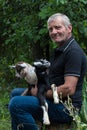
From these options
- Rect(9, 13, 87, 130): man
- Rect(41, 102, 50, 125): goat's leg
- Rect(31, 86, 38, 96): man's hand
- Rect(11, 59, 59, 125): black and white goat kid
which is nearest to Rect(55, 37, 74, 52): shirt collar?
Rect(9, 13, 87, 130): man

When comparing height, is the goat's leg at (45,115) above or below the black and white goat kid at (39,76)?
below

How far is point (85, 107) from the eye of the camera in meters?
4.89

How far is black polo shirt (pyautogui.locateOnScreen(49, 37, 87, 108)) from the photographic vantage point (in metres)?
4.47

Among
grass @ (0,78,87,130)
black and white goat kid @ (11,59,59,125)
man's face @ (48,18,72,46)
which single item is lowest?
grass @ (0,78,87,130)

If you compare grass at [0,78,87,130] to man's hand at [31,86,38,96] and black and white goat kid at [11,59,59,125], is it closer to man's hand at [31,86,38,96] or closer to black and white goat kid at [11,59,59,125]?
black and white goat kid at [11,59,59,125]

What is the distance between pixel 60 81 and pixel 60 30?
563mm

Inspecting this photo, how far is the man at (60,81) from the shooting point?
4.48 m

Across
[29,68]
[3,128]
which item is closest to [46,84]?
[29,68]

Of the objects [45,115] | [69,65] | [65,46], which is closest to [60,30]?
[65,46]

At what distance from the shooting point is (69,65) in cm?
448

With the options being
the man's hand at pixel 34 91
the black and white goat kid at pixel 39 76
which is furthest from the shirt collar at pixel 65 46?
the man's hand at pixel 34 91

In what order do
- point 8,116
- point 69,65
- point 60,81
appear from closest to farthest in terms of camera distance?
point 69,65
point 60,81
point 8,116

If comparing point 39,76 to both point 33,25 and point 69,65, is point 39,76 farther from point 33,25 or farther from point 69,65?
point 33,25

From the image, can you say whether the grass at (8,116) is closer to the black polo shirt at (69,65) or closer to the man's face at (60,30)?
the black polo shirt at (69,65)
